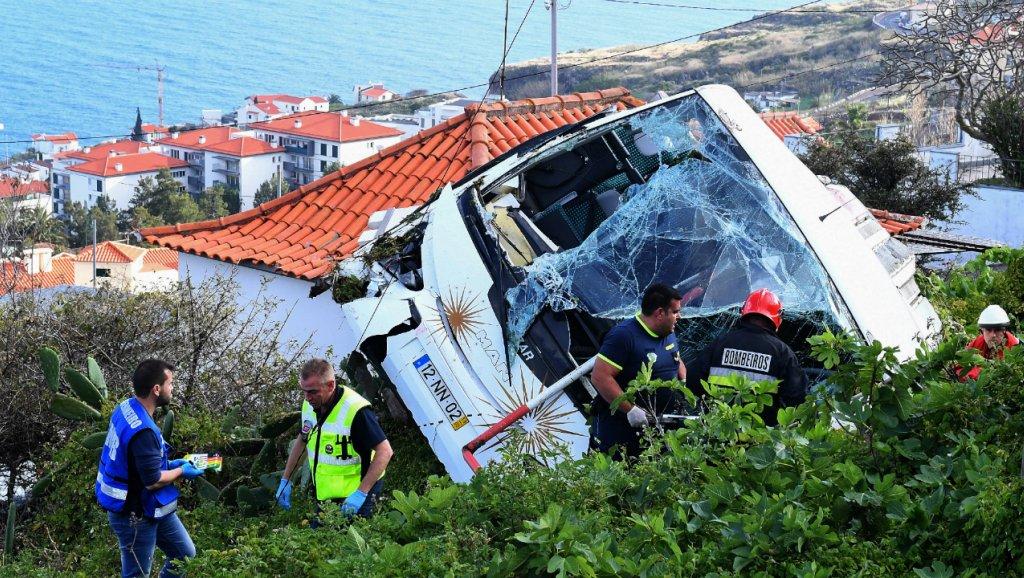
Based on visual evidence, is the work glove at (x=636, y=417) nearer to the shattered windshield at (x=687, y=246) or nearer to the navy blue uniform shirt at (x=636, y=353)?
the navy blue uniform shirt at (x=636, y=353)

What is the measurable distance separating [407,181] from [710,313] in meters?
7.59

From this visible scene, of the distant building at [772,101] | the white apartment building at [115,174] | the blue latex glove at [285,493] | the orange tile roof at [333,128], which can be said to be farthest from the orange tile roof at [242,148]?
the blue latex glove at [285,493]

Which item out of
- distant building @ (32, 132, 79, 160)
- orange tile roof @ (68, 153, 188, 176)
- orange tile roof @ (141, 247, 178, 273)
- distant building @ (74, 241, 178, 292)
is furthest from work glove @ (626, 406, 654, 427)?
distant building @ (32, 132, 79, 160)

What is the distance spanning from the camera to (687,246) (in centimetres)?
620

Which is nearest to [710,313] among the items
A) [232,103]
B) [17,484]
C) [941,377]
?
[941,377]

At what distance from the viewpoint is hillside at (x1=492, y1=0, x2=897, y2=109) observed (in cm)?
7962

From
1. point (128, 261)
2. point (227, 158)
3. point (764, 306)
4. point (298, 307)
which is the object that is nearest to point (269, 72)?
point (227, 158)

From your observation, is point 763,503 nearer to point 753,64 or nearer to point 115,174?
point 753,64

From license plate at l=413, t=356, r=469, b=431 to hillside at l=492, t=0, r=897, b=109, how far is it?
69.2m

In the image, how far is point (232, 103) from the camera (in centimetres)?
16675

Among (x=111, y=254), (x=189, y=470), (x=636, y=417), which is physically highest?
(x=636, y=417)

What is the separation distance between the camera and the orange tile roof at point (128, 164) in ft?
362

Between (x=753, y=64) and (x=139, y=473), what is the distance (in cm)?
8587

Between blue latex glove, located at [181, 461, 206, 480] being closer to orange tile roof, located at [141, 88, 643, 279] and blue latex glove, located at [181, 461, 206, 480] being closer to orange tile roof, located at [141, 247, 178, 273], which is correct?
orange tile roof, located at [141, 88, 643, 279]
